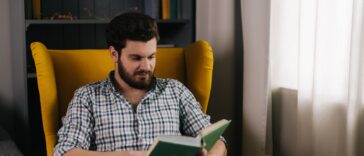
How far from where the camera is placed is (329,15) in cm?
184

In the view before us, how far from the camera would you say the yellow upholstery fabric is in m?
1.95

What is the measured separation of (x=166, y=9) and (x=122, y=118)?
929 millimetres

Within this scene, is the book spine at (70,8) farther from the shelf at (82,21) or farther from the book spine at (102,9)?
A: the shelf at (82,21)

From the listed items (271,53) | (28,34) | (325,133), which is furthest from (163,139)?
(28,34)

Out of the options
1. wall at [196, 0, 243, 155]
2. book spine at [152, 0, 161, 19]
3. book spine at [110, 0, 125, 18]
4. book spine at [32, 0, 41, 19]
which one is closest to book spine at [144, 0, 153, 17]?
book spine at [152, 0, 161, 19]

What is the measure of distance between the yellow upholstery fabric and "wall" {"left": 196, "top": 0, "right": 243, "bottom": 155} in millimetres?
221

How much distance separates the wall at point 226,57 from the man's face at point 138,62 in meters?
0.67

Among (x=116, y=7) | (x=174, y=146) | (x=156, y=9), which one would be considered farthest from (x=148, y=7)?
(x=174, y=146)

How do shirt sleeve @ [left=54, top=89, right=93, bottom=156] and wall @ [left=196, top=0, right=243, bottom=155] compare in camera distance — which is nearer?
shirt sleeve @ [left=54, top=89, right=93, bottom=156]

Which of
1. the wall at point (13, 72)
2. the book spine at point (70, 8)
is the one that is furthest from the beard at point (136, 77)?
the book spine at point (70, 8)

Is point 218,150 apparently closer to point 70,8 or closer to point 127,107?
point 127,107

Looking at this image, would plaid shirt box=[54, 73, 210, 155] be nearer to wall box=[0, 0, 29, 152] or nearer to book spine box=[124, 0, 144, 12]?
wall box=[0, 0, 29, 152]

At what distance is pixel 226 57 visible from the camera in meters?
2.41

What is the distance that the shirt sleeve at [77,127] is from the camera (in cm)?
171
